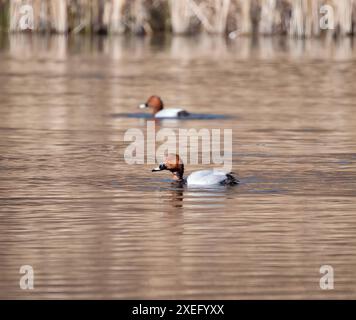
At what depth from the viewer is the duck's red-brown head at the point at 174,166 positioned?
12742 mm

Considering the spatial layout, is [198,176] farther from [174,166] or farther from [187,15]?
[187,15]

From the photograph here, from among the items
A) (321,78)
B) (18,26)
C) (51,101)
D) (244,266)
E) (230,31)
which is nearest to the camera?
(244,266)

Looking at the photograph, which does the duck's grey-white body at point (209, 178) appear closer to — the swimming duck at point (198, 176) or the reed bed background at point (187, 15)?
the swimming duck at point (198, 176)

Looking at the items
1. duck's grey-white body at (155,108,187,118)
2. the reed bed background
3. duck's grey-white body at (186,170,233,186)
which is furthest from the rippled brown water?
the reed bed background

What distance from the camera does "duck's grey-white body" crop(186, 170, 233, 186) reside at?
41.1 ft

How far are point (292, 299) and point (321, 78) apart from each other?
1749cm

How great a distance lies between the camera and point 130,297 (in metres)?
8.64

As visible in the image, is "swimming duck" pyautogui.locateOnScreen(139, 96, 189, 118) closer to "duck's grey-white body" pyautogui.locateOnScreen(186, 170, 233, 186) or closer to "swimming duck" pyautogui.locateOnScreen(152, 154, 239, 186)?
"swimming duck" pyautogui.locateOnScreen(152, 154, 239, 186)

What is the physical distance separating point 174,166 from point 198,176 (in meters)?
0.27

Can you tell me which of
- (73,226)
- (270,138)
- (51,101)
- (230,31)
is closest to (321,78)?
(51,101)

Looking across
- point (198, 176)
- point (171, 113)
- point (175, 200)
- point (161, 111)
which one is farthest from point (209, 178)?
point (161, 111)

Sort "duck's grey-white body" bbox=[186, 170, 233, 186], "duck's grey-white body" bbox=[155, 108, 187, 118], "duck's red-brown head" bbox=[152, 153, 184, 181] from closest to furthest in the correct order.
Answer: "duck's grey-white body" bbox=[186, 170, 233, 186], "duck's red-brown head" bbox=[152, 153, 184, 181], "duck's grey-white body" bbox=[155, 108, 187, 118]

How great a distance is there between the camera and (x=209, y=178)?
1256cm

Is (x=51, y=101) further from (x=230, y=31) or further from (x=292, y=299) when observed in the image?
(x=230, y=31)
